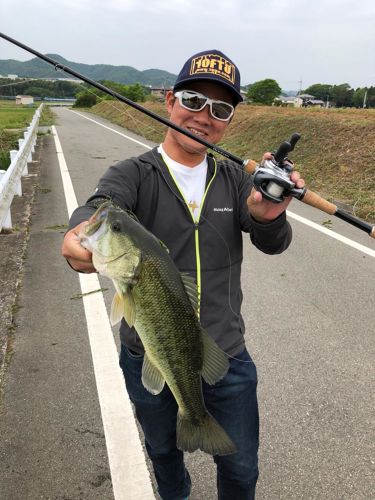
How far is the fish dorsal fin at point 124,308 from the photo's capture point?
1.57 metres

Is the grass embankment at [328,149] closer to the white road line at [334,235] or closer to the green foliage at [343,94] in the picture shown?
the white road line at [334,235]

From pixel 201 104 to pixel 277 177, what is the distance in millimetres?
661

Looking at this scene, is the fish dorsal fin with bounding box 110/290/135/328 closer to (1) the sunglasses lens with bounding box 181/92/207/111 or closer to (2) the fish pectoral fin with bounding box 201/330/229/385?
(2) the fish pectoral fin with bounding box 201/330/229/385

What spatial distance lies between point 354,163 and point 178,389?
33.0ft

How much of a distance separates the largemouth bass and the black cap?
86 cm

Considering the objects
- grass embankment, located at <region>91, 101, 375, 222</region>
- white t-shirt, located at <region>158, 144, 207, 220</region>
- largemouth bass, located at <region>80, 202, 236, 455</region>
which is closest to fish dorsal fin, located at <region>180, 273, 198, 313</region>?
largemouth bass, located at <region>80, 202, 236, 455</region>

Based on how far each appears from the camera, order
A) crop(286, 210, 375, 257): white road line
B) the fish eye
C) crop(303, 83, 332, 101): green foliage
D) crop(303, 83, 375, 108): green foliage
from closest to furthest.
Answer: the fish eye
crop(286, 210, 375, 257): white road line
crop(303, 83, 375, 108): green foliage
crop(303, 83, 332, 101): green foliage

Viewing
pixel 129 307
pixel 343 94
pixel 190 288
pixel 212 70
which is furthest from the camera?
pixel 343 94

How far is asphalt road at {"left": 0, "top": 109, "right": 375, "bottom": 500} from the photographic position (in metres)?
2.52

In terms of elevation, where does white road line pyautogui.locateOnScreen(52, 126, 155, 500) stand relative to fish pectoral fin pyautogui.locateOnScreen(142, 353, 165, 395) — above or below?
below

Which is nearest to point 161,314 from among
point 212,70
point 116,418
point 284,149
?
point 284,149

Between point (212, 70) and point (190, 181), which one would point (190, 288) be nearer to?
point (190, 181)

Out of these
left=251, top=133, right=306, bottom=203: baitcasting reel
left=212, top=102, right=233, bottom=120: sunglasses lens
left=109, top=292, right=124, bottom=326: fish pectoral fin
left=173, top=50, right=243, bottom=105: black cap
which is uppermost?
left=173, top=50, right=243, bottom=105: black cap

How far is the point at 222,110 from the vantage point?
82.4 inches
